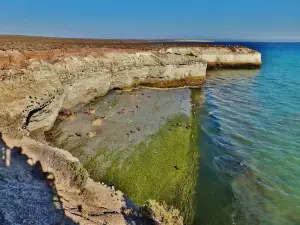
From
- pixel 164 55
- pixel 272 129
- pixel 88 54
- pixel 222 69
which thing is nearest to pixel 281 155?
pixel 272 129

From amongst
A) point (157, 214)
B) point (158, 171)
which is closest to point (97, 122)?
point (158, 171)

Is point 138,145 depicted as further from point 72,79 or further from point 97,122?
point 72,79

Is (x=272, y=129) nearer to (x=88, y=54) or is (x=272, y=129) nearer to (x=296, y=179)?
(x=296, y=179)

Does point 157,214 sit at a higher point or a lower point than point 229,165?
higher

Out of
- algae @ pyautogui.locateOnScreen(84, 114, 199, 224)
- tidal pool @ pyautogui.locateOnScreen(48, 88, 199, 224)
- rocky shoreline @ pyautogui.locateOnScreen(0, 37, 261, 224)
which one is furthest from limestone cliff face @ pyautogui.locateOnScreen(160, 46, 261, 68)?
algae @ pyautogui.locateOnScreen(84, 114, 199, 224)

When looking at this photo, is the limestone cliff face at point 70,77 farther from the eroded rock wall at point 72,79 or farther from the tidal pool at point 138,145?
the tidal pool at point 138,145
